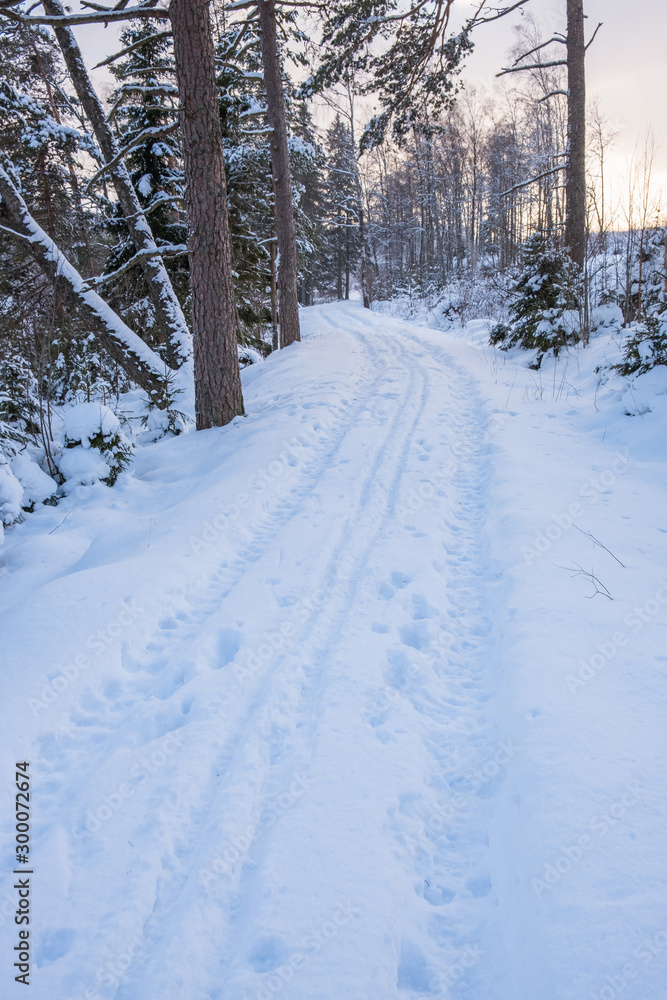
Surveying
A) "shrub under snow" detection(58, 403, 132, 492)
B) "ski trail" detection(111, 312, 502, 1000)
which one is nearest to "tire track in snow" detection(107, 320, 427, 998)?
"ski trail" detection(111, 312, 502, 1000)

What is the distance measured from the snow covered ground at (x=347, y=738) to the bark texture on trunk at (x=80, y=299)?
327cm

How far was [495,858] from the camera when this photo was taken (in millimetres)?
1849

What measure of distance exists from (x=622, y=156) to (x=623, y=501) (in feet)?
24.2

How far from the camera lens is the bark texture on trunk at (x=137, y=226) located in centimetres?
748

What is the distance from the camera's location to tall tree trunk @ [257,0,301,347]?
9.52m

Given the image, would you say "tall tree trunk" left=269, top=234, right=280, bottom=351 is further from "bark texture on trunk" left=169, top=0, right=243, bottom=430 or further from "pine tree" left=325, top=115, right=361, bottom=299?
"pine tree" left=325, top=115, right=361, bottom=299

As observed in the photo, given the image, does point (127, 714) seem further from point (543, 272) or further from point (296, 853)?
point (543, 272)

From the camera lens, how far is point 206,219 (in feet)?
18.7

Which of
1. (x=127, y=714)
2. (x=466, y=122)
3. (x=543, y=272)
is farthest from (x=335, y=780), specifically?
(x=466, y=122)

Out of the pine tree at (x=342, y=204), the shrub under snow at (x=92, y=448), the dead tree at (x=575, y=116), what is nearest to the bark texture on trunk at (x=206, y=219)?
the shrub under snow at (x=92, y=448)

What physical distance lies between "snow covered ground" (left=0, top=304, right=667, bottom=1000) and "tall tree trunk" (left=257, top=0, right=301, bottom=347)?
8.10 meters

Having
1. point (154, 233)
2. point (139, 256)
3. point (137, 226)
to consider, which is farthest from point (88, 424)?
point (154, 233)

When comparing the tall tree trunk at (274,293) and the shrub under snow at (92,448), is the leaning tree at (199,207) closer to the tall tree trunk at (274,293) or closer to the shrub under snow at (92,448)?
the shrub under snow at (92,448)

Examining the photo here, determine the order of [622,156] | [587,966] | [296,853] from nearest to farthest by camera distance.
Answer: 1. [587,966]
2. [296,853]
3. [622,156]
